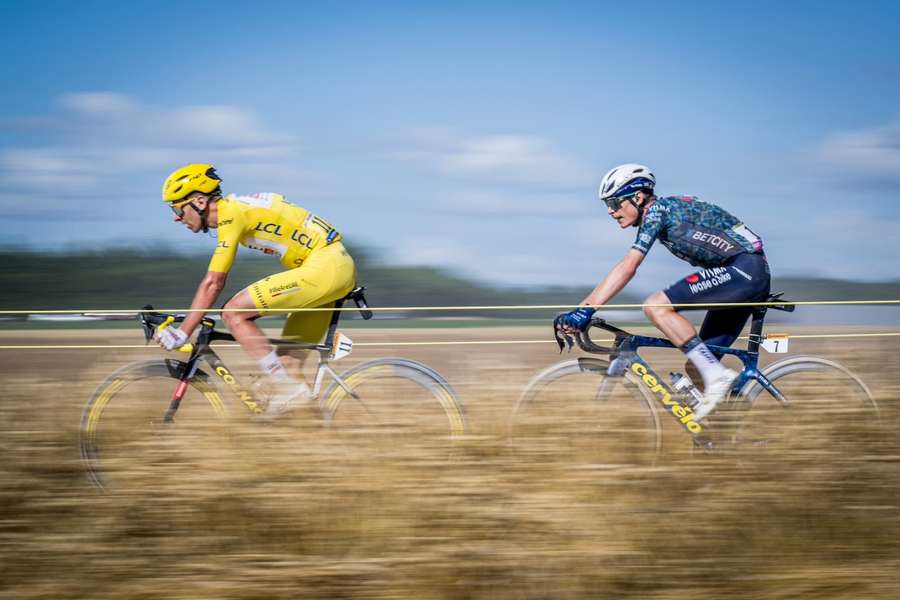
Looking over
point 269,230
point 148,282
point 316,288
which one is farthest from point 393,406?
point 148,282

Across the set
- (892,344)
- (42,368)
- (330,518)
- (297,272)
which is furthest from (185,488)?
(892,344)

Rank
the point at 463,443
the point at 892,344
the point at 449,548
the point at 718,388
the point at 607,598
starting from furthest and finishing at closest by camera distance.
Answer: the point at 892,344 → the point at 718,388 → the point at 463,443 → the point at 449,548 → the point at 607,598

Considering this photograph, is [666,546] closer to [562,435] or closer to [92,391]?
[562,435]

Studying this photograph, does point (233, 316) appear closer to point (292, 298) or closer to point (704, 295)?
point (292, 298)

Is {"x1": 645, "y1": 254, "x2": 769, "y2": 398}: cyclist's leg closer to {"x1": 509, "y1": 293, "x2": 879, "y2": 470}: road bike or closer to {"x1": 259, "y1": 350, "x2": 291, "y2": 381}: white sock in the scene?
{"x1": 509, "y1": 293, "x2": 879, "y2": 470}: road bike

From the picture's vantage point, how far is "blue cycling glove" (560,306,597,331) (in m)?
5.00

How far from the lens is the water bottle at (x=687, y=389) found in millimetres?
5010

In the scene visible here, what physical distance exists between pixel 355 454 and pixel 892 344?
330 centimetres

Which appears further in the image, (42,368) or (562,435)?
(42,368)

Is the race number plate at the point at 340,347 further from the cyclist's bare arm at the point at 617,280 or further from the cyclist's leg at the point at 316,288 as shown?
the cyclist's bare arm at the point at 617,280

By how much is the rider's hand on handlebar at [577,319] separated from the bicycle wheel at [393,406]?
647 mm

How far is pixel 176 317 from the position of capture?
5.12 m

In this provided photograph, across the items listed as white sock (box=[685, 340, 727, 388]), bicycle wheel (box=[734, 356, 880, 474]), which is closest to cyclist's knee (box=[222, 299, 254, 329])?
white sock (box=[685, 340, 727, 388])

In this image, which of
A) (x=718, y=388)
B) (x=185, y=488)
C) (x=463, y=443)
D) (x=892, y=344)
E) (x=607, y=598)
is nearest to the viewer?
(x=607, y=598)
